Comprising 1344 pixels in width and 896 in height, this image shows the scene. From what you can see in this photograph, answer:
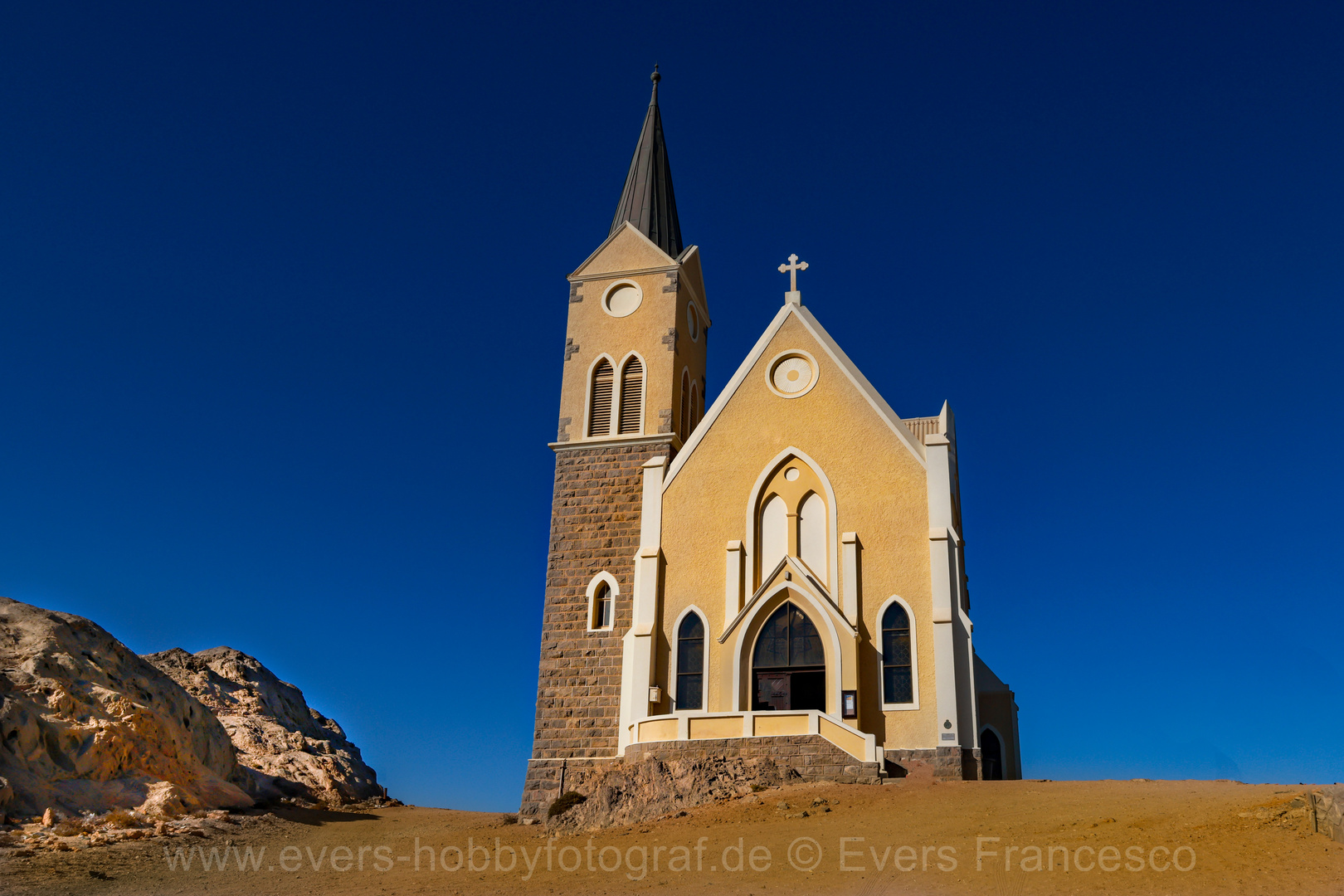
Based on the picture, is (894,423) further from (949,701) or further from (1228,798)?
(1228,798)

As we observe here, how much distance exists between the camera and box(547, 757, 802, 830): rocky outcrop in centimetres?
2023

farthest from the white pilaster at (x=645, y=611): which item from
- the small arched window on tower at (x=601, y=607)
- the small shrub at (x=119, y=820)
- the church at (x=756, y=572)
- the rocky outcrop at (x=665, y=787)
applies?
the small shrub at (x=119, y=820)

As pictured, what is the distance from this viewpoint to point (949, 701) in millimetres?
23109

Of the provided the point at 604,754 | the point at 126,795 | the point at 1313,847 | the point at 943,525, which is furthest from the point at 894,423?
the point at 126,795

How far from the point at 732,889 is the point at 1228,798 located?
7.99 metres

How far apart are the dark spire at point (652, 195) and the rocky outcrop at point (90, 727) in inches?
674

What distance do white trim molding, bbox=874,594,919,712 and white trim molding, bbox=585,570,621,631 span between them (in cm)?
651

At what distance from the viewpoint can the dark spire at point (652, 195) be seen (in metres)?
33.7

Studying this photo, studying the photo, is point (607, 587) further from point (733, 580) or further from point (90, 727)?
point (90, 727)

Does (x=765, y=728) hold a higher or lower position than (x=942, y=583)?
lower

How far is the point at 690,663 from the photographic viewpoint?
25.6 meters

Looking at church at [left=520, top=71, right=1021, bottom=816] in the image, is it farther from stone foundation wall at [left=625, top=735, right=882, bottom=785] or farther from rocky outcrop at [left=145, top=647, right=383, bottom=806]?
rocky outcrop at [left=145, top=647, right=383, bottom=806]

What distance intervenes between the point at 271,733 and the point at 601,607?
1052 cm

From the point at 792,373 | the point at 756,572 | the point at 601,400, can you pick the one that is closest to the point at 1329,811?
the point at 756,572
